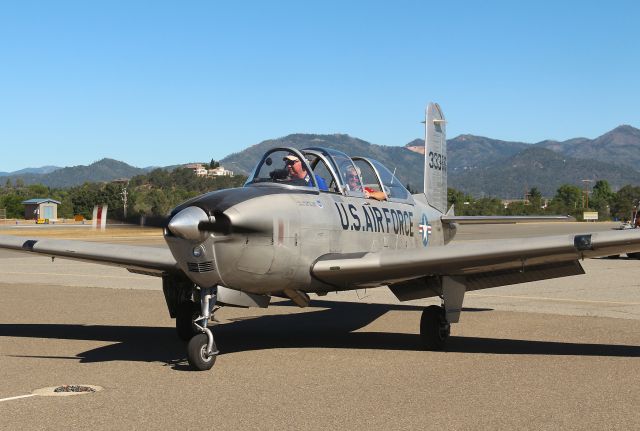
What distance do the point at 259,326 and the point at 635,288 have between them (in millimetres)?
10078

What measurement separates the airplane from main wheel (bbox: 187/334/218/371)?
1 centimetres

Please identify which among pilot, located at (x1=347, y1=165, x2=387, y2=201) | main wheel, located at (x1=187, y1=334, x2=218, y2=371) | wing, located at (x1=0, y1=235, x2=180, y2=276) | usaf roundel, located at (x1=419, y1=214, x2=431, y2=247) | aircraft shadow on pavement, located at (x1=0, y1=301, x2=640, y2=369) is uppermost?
pilot, located at (x1=347, y1=165, x2=387, y2=201)

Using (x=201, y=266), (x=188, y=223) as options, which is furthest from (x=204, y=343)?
(x=188, y=223)

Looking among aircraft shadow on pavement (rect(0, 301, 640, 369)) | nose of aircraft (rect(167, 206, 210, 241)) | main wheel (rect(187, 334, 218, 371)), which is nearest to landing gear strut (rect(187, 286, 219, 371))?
main wheel (rect(187, 334, 218, 371))

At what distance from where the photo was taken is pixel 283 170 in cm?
1001

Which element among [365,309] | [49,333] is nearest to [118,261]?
[49,333]

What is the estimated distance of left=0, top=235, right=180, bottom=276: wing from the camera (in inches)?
421

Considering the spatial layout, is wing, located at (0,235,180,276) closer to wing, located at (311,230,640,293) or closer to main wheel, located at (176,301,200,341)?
main wheel, located at (176,301,200,341)

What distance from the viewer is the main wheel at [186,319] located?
34.6ft

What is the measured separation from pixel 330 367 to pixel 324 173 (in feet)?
9.21

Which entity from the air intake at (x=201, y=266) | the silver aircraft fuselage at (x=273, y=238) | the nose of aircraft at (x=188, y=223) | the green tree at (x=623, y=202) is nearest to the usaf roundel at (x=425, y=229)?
the silver aircraft fuselage at (x=273, y=238)

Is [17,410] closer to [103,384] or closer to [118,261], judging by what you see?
[103,384]

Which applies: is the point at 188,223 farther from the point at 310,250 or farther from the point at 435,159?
the point at 435,159

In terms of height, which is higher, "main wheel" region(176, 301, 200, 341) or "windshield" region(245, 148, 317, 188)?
"windshield" region(245, 148, 317, 188)
